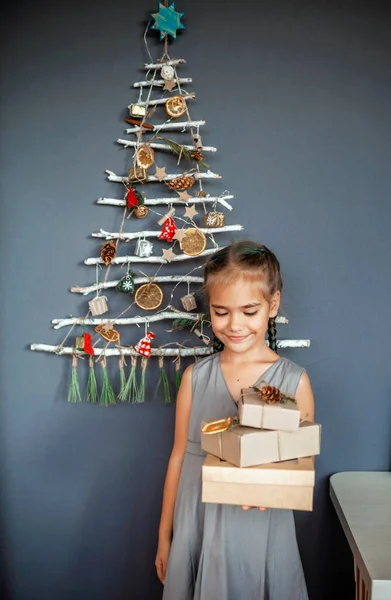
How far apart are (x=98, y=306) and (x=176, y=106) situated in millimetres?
556

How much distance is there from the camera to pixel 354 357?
4.58ft

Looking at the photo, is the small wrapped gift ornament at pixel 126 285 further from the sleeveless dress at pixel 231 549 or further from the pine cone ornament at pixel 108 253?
the sleeveless dress at pixel 231 549

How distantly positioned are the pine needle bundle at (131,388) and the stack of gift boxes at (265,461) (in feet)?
1.74

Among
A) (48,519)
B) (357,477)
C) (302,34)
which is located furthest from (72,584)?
(302,34)

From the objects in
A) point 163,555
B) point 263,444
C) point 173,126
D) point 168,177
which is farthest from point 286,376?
point 173,126

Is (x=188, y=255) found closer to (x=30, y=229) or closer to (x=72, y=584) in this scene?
(x=30, y=229)

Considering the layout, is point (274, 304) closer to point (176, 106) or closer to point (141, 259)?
point (141, 259)

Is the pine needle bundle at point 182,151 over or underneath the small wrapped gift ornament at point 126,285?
over

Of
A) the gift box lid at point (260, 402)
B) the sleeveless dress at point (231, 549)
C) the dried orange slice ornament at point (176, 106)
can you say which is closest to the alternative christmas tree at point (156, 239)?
the dried orange slice ornament at point (176, 106)

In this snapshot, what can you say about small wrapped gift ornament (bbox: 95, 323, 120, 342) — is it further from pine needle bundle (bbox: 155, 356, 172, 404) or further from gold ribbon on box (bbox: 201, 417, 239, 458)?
gold ribbon on box (bbox: 201, 417, 239, 458)

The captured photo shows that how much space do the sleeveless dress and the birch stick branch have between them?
27 centimetres

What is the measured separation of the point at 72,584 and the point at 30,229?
1.00 m

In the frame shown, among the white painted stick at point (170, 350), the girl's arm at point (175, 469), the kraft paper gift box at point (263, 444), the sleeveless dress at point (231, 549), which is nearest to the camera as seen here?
the kraft paper gift box at point (263, 444)

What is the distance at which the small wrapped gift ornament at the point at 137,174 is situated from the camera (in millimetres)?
1392
